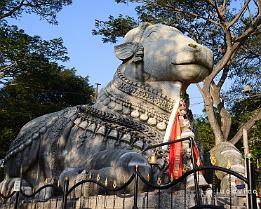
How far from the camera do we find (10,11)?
47.9ft

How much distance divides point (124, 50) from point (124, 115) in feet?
3.55

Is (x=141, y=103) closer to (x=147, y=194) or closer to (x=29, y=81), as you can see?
(x=147, y=194)

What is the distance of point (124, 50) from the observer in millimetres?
6109

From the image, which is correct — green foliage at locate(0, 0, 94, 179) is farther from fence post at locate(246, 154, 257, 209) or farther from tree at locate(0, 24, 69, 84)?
fence post at locate(246, 154, 257, 209)

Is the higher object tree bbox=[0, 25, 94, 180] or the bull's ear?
tree bbox=[0, 25, 94, 180]

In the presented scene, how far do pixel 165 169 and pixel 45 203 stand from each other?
60.4 inches

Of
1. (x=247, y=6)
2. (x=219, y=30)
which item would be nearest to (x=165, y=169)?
(x=247, y=6)

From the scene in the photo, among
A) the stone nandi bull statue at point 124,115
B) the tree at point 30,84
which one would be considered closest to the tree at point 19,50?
the tree at point 30,84

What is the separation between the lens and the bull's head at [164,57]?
18.4 ft

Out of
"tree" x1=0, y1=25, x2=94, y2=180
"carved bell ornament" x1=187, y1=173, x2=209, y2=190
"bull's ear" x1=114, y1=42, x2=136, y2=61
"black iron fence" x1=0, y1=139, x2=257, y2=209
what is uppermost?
"tree" x1=0, y1=25, x2=94, y2=180

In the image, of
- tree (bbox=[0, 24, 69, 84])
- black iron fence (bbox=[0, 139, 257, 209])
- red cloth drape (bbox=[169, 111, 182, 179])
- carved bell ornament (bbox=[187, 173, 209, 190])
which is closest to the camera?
black iron fence (bbox=[0, 139, 257, 209])

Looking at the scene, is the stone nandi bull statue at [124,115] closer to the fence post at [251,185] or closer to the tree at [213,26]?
the fence post at [251,185]

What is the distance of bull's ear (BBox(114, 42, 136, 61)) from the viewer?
19.9ft

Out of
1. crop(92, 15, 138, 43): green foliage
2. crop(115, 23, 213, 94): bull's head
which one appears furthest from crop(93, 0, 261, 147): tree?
crop(115, 23, 213, 94): bull's head
